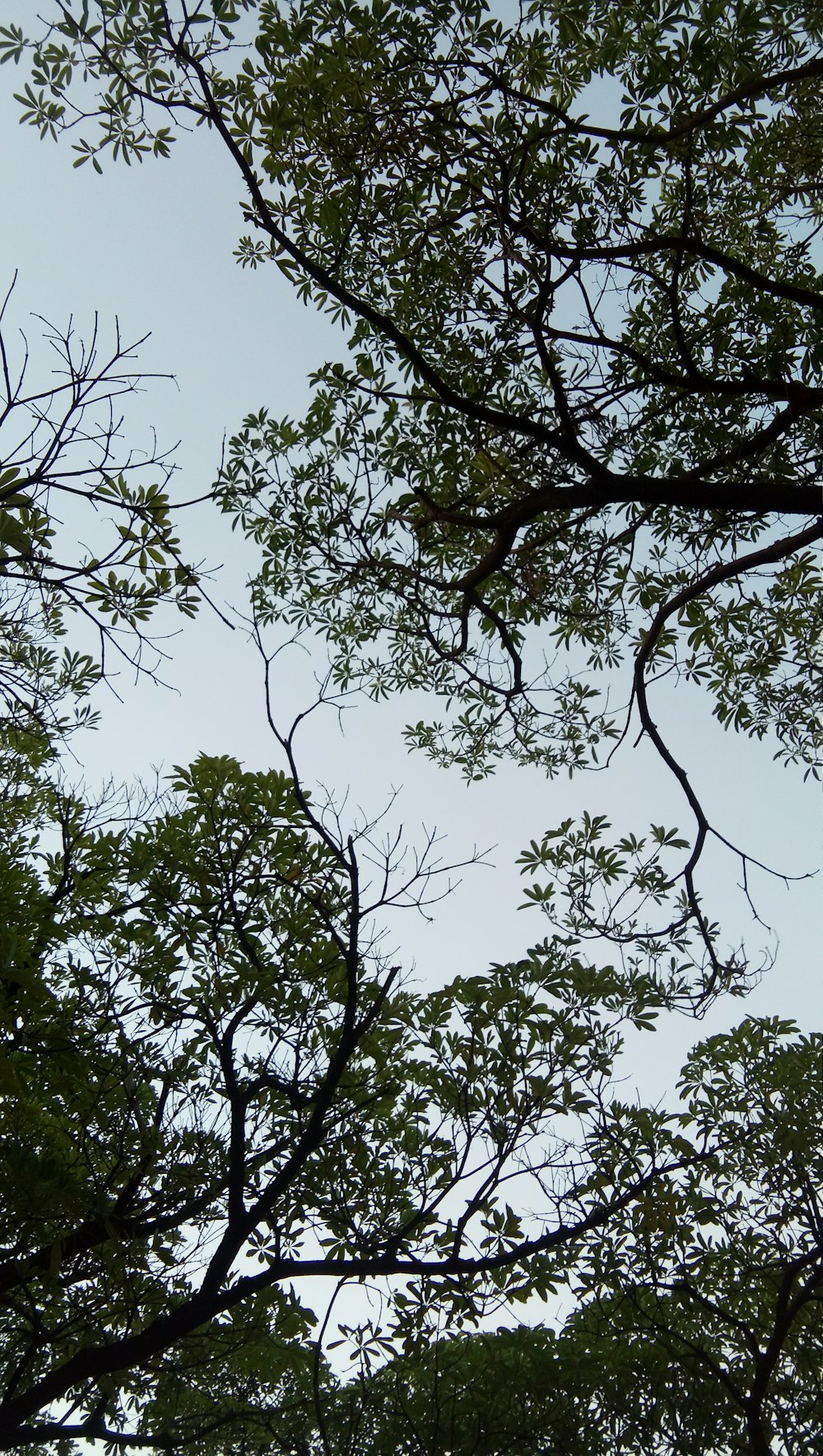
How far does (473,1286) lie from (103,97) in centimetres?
666

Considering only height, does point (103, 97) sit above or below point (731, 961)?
above

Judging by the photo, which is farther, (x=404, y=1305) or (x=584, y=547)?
(x=584, y=547)

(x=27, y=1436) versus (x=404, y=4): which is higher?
(x=404, y=4)

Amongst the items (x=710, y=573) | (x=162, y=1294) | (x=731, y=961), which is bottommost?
(x=162, y=1294)

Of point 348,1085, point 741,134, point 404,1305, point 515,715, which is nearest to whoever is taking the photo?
point 741,134

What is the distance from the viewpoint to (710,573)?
14.6ft

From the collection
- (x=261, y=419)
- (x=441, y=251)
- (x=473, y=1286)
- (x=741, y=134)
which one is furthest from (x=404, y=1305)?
(x=741, y=134)

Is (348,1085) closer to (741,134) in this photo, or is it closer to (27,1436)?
(27,1436)

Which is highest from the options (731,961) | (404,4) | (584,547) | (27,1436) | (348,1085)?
(404,4)

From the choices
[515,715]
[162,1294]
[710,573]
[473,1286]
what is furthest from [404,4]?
[162,1294]

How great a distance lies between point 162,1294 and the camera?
548cm

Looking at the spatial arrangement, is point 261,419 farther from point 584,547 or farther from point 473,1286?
point 473,1286

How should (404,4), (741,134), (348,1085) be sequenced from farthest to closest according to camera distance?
(348,1085), (741,134), (404,4)

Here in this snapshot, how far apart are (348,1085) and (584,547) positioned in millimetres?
3843
